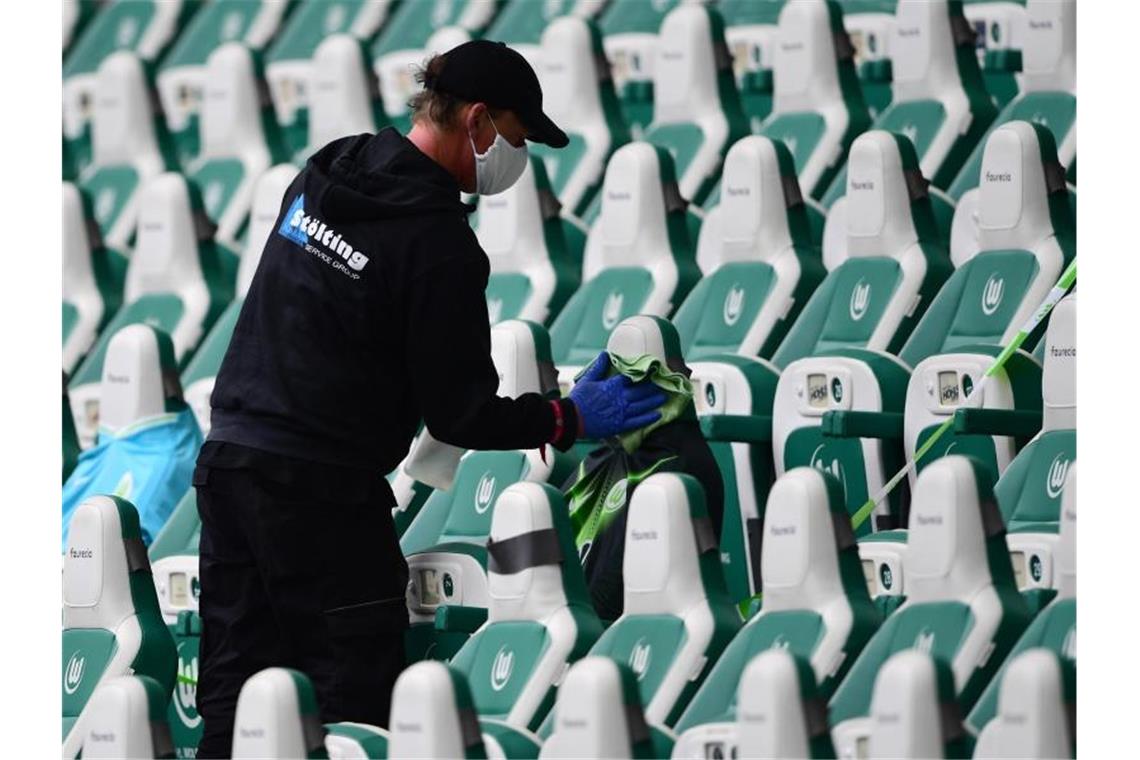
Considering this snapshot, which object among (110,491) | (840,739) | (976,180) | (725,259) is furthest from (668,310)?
(840,739)

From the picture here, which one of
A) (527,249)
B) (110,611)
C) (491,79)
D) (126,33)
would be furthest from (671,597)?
(126,33)

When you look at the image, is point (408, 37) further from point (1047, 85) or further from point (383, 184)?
point (383, 184)

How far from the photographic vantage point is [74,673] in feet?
18.7

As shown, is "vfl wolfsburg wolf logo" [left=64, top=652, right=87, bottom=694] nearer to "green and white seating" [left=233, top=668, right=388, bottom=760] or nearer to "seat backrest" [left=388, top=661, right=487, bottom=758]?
"green and white seating" [left=233, top=668, right=388, bottom=760]

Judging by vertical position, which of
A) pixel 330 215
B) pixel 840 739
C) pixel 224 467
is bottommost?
pixel 840 739

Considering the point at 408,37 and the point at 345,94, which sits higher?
the point at 408,37

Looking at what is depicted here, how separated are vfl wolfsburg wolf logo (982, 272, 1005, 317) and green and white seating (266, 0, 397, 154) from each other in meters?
3.43

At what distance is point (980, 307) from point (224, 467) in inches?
72.7

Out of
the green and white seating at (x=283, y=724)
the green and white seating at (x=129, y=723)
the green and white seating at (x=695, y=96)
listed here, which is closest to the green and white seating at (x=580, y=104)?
the green and white seating at (x=695, y=96)

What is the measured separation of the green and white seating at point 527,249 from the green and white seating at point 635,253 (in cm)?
15

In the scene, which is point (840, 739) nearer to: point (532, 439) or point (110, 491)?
point (532, 439)

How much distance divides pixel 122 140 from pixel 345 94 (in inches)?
35.0

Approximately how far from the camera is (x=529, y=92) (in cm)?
512

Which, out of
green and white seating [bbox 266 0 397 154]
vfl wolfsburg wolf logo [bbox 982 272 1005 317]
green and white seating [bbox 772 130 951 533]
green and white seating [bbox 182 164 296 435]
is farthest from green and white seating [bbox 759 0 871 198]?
green and white seating [bbox 266 0 397 154]
